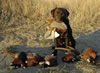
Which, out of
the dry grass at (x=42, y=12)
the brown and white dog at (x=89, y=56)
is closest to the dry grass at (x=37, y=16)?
the dry grass at (x=42, y=12)

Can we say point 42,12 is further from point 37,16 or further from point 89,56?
point 89,56

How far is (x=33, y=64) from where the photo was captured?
4.23 metres

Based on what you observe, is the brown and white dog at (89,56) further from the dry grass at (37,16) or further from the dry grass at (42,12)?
the dry grass at (42,12)

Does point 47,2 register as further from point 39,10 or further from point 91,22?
point 91,22

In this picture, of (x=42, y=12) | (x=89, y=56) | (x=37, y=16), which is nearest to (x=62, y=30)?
(x=89, y=56)

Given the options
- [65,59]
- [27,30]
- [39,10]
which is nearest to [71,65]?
[65,59]

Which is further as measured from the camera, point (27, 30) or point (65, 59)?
point (27, 30)

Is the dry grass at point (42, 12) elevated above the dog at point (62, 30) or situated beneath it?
elevated above

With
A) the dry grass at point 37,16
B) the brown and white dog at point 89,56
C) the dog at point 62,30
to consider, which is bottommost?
the brown and white dog at point 89,56

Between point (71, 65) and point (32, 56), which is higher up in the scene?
point (32, 56)

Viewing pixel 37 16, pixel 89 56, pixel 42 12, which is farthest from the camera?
pixel 42 12

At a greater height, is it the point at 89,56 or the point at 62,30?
the point at 62,30

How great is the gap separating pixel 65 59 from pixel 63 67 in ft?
0.90

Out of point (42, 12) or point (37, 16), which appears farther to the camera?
point (42, 12)
